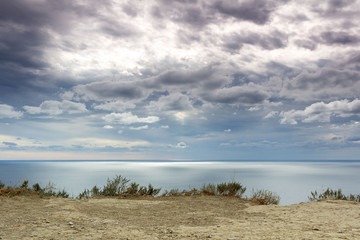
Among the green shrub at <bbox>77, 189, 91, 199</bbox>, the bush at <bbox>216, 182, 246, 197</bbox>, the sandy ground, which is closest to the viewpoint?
the sandy ground

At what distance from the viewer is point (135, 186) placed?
13547 mm

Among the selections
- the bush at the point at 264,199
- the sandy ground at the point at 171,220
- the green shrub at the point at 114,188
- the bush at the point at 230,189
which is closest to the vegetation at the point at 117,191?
the green shrub at the point at 114,188

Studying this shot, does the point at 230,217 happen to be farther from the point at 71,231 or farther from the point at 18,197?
the point at 18,197

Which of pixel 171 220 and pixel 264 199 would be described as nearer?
pixel 171 220

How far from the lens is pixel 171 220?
7.55 meters

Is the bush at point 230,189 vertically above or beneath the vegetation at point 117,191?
above

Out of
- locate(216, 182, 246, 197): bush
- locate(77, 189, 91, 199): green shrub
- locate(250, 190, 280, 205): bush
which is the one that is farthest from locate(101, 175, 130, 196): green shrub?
locate(250, 190, 280, 205): bush

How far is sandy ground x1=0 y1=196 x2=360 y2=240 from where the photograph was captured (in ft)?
18.7

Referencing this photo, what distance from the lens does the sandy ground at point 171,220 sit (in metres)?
5.71

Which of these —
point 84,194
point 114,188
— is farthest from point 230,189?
point 84,194

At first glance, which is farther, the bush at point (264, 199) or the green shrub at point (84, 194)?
the green shrub at point (84, 194)

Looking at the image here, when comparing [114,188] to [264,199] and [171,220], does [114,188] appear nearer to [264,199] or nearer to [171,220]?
[171,220]

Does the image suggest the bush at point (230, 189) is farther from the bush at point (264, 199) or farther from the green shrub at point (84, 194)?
the green shrub at point (84, 194)

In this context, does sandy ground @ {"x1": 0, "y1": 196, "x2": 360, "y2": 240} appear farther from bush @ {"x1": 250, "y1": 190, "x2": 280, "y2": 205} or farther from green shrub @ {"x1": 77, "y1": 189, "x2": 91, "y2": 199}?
green shrub @ {"x1": 77, "y1": 189, "x2": 91, "y2": 199}
